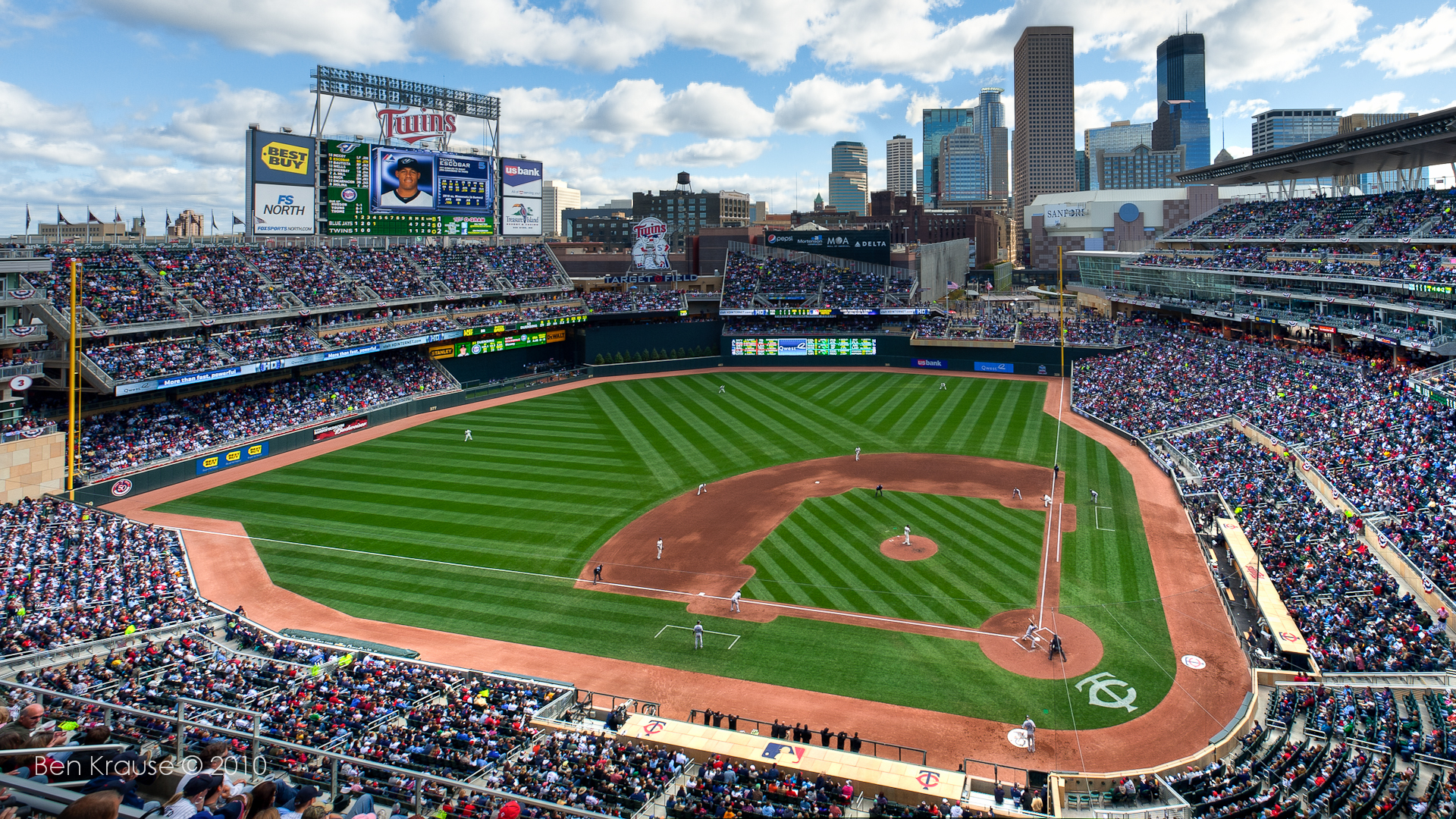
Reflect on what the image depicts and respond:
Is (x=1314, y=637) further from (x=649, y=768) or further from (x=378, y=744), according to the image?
(x=378, y=744)

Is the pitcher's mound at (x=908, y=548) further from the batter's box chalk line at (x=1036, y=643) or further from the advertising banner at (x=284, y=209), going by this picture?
the advertising banner at (x=284, y=209)

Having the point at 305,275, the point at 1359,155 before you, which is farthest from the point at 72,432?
the point at 1359,155

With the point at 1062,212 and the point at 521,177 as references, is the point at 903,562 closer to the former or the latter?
the point at 521,177

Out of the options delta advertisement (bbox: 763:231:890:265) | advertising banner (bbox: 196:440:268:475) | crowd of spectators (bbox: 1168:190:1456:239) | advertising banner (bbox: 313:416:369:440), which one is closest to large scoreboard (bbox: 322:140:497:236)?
advertising banner (bbox: 313:416:369:440)

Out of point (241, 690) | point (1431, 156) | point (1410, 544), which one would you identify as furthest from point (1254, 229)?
point (241, 690)

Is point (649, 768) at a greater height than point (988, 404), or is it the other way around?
point (988, 404)

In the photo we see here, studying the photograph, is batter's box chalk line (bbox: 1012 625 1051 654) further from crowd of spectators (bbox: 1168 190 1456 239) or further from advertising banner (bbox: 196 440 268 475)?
crowd of spectators (bbox: 1168 190 1456 239)

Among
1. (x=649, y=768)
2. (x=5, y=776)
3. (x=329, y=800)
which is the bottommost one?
(x=649, y=768)
